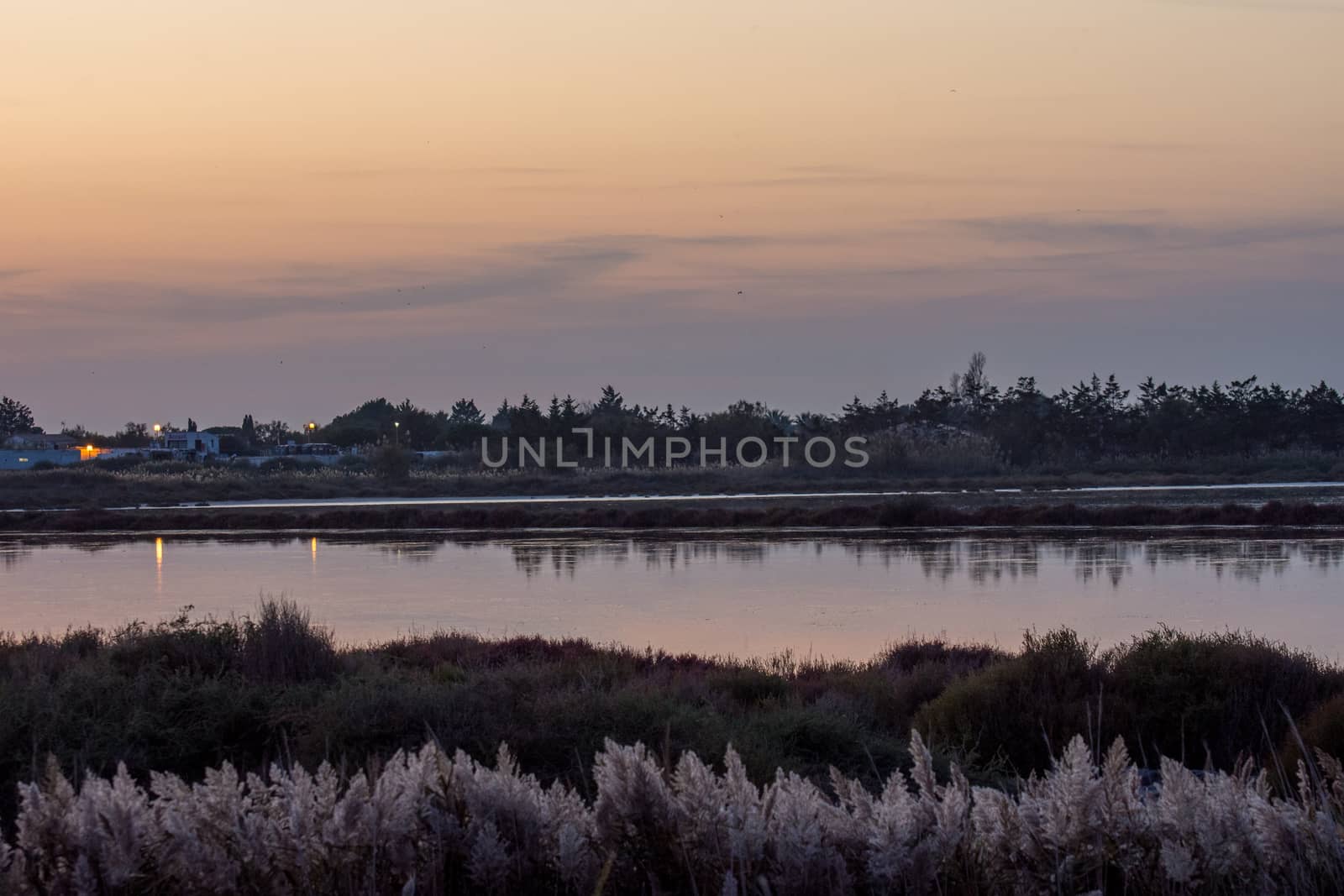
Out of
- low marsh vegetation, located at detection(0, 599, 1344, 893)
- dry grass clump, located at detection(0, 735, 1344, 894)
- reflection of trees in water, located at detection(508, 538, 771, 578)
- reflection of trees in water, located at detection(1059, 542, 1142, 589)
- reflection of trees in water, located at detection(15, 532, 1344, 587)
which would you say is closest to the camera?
dry grass clump, located at detection(0, 735, 1344, 894)

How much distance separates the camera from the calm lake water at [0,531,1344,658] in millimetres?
19203

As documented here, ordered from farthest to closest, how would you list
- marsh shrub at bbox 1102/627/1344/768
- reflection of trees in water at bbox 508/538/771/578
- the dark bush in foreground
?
1. reflection of trees in water at bbox 508/538/771/578
2. marsh shrub at bbox 1102/627/1344/768
3. the dark bush in foreground

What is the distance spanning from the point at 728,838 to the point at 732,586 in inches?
816

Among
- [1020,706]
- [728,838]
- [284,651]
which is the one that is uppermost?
[728,838]

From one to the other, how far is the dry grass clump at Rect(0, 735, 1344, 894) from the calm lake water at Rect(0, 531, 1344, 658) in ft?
40.8

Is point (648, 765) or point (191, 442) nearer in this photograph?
point (648, 765)

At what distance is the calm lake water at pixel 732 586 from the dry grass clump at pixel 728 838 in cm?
1245

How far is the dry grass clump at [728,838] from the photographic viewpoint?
13.5 feet

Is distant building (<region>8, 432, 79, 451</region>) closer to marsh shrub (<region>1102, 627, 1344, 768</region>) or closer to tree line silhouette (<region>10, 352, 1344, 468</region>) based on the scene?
tree line silhouette (<region>10, 352, 1344, 468</region>)

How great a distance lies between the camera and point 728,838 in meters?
4.32

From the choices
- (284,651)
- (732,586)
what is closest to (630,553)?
(732,586)

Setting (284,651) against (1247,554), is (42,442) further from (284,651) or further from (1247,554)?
(284,651)

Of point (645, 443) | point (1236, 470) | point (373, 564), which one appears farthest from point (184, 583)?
point (645, 443)

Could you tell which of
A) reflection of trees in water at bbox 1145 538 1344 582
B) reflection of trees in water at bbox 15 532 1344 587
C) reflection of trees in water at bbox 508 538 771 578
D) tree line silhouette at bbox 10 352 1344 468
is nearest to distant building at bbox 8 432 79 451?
tree line silhouette at bbox 10 352 1344 468
